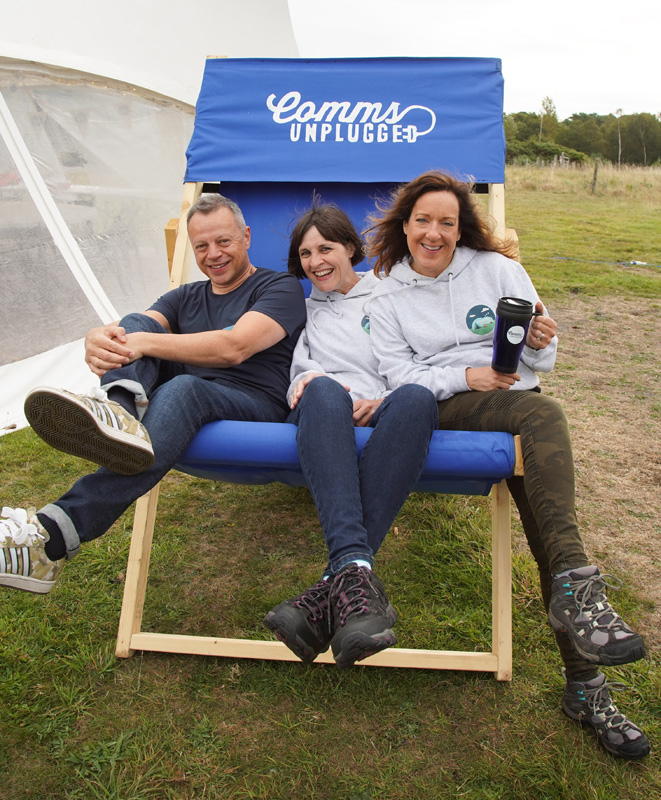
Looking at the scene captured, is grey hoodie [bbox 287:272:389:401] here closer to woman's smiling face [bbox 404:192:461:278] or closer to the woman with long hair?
the woman with long hair

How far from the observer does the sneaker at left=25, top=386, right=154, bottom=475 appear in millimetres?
1711

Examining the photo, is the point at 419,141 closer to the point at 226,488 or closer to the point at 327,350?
the point at 327,350

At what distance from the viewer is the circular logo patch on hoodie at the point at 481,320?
2.31 m

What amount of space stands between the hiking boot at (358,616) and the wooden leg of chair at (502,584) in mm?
673

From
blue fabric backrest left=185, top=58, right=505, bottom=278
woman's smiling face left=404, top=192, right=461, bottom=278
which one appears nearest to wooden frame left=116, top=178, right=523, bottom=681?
woman's smiling face left=404, top=192, right=461, bottom=278

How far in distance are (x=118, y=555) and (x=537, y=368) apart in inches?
70.8

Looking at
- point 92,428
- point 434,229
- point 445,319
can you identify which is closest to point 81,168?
point 434,229

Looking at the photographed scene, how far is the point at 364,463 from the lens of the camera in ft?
6.34

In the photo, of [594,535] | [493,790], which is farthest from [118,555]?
[594,535]

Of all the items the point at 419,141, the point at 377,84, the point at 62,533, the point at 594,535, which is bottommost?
the point at 594,535

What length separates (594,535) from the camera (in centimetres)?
300

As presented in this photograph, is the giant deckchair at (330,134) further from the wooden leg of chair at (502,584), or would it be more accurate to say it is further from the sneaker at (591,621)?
the sneaker at (591,621)

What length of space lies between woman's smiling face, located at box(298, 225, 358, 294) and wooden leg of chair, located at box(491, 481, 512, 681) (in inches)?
36.9

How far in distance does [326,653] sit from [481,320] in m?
1.18
